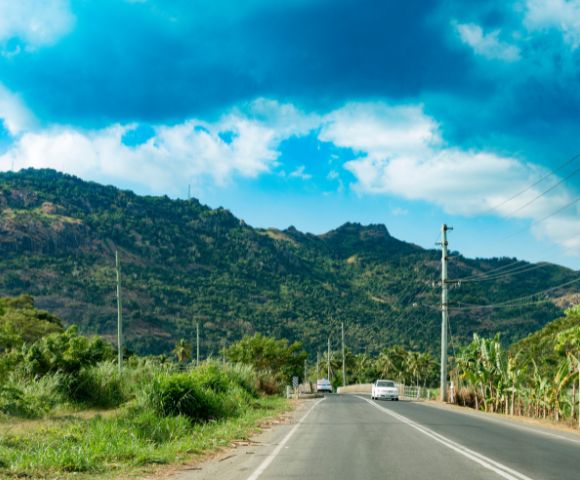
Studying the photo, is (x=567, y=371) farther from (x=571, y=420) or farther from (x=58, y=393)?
(x=58, y=393)

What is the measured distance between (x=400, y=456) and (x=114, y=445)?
5.67 m

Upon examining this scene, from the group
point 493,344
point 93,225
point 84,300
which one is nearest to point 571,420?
point 493,344

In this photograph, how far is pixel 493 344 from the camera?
1428 inches

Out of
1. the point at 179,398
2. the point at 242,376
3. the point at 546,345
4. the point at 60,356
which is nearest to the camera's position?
the point at 179,398

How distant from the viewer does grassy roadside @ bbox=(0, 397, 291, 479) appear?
10.6 meters

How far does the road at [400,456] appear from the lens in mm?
10195

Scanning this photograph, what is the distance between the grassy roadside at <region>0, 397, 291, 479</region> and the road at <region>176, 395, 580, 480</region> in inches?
41.5

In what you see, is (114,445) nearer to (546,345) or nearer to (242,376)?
(242,376)

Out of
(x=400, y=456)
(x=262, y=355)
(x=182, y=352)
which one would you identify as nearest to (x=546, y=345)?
(x=262, y=355)

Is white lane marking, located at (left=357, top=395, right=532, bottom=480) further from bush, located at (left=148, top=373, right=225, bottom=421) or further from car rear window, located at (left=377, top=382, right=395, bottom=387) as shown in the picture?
car rear window, located at (left=377, top=382, right=395, bottom=387)

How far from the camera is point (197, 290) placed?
15650 cm

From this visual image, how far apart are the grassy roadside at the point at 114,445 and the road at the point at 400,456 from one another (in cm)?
105

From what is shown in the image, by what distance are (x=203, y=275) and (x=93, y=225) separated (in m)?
34.6

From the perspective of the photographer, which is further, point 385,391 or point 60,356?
point 385,391
